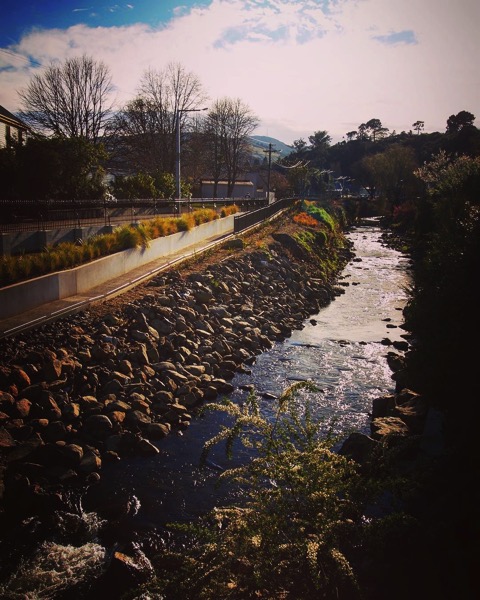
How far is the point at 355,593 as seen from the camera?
14.5ft

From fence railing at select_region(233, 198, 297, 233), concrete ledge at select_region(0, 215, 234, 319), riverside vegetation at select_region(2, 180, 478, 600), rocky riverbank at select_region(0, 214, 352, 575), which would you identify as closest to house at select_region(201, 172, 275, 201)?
fence railing at select_region(233, 198, 297, 233)

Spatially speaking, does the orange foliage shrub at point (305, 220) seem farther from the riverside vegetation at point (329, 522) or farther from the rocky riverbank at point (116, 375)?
the riverside vegetation at point (329, 522)

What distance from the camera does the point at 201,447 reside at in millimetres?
8359

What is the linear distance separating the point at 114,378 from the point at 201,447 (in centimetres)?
255

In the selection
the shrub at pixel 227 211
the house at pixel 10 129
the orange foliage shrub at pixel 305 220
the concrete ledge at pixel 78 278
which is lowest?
the concrete ledge at pixel 78 278

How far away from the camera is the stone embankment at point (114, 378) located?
7.12 m

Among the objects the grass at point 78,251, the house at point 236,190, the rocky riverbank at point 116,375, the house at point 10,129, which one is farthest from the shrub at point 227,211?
the house at point 236,190

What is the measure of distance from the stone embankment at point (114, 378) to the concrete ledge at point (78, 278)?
39.8 inches

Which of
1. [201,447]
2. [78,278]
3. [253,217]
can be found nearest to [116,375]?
[201,447]

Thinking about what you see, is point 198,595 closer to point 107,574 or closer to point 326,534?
point 326,534

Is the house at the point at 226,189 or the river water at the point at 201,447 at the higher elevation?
the house at the point at 226,189

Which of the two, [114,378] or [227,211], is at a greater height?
[227,211]

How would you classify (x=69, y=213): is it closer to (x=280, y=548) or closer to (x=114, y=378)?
(x=114, y=378)

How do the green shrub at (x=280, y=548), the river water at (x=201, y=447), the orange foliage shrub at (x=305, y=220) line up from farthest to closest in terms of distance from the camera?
the orange foliage shrub at (x=305, y=220), the river water at (x=201, y=447), the green shrub at (x=280, y=548)
